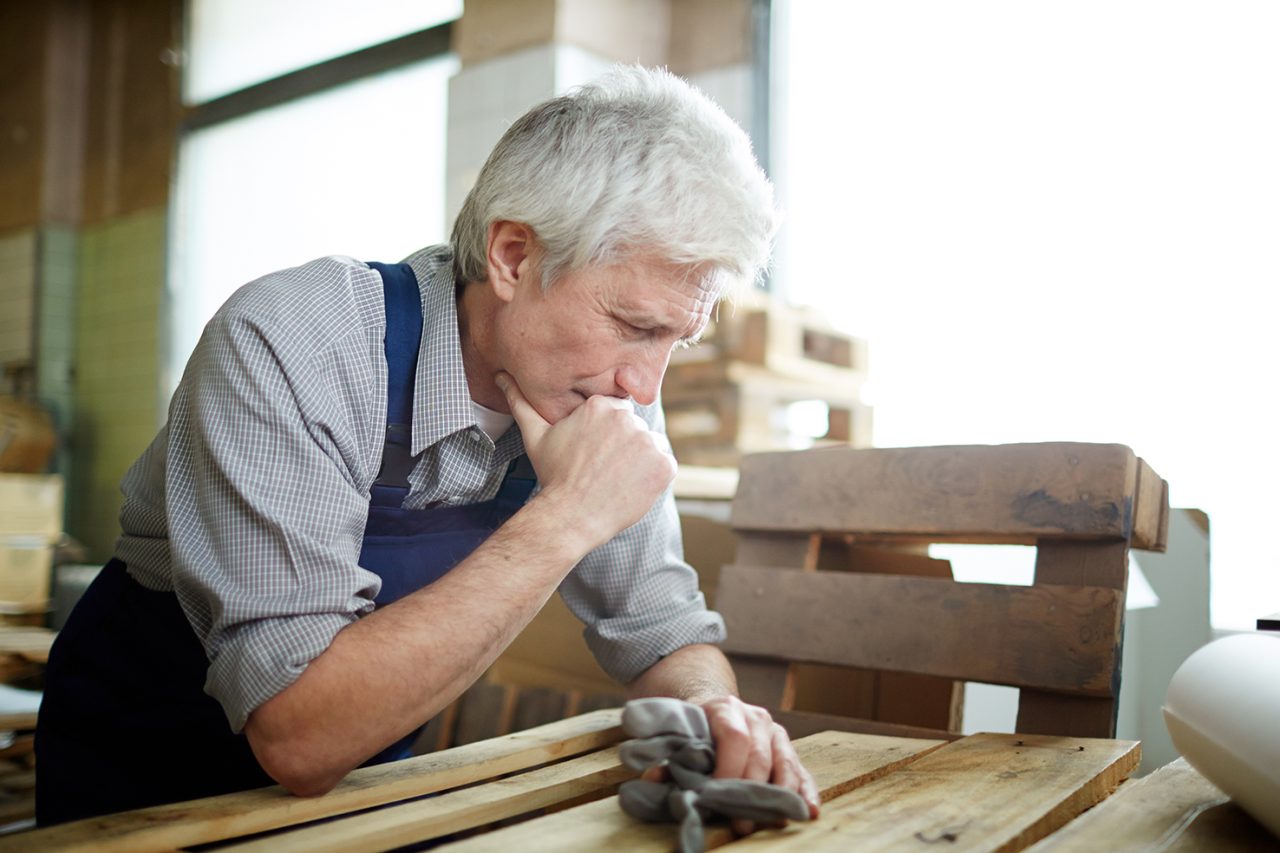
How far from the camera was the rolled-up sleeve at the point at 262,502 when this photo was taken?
3.64 ft

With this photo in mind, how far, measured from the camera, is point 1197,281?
2820 mm

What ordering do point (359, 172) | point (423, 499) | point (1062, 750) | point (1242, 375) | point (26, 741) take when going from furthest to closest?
1. point (359, 172)
2. point (1242, 375)
3. point (26, 741)
4. point (423, 499)
5. point (1062, 750)

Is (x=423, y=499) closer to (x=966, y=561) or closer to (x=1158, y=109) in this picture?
(x=966, y=561)

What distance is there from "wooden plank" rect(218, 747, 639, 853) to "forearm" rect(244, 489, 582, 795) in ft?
0.24

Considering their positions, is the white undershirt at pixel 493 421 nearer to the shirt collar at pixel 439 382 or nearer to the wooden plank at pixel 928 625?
the shirt collar at pixel 439 382

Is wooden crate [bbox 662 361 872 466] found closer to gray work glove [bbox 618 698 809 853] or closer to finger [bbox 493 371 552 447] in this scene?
finger [bbox 493 371 552 447]

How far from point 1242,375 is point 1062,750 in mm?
1761

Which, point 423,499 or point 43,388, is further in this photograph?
point 43,388

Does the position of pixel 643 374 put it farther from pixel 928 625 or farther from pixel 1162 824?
pixel 1162 824

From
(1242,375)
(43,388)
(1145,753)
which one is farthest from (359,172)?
(1145,753)

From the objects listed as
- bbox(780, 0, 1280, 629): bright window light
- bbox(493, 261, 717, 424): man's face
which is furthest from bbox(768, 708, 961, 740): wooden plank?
bbox(780, 0, 1280, 629): bright window light

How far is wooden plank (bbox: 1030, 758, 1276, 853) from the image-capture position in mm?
965

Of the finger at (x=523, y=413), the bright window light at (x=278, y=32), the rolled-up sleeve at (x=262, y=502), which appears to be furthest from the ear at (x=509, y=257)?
the bright window light at (x=278, y=32)

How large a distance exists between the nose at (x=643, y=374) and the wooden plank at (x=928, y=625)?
0.53 meters
